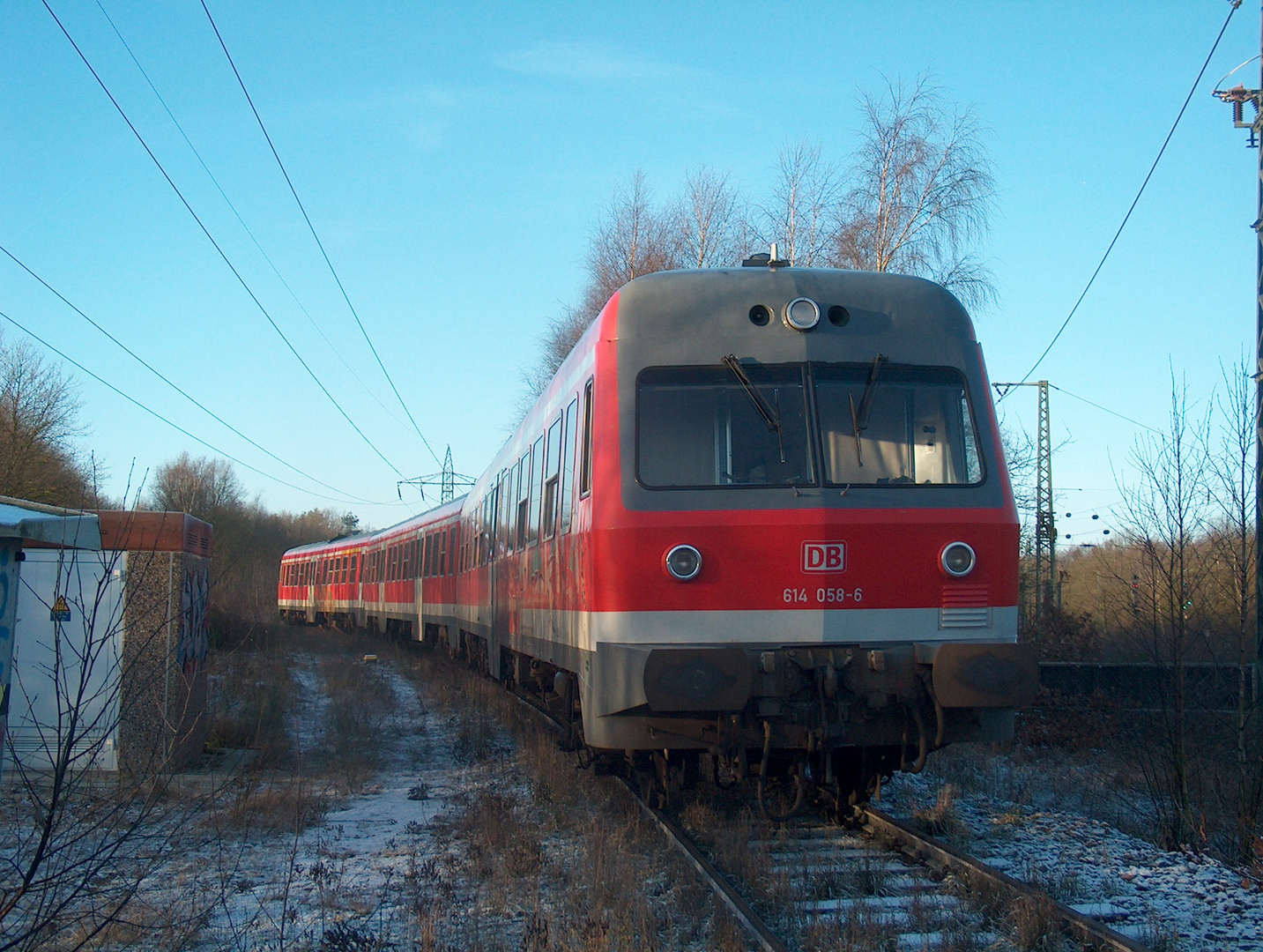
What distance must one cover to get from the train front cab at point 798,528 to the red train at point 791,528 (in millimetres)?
11

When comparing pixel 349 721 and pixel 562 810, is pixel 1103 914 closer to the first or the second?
pixel 562 810

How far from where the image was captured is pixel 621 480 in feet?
19.4

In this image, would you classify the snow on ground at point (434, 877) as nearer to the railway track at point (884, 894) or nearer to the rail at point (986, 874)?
the railway track at point (884, 894)

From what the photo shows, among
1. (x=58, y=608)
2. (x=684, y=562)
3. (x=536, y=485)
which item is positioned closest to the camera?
(x=58, y=608)

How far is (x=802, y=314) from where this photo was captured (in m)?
6.16

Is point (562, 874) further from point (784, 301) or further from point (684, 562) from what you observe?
point (784, 301)

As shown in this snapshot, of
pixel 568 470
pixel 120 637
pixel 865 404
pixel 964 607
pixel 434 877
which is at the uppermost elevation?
pixel 865 404

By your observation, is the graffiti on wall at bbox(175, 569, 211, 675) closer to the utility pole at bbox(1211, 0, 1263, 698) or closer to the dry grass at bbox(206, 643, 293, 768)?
the dry grass at bbox(206, 643, 293, 768)

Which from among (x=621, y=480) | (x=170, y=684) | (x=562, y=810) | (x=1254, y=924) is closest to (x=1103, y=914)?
(x=1254, y=924)

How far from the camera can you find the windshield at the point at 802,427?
19.5ft

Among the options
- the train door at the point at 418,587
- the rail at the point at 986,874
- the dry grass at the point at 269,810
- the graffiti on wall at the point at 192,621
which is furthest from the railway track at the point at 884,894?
the train door at the point at 418,587

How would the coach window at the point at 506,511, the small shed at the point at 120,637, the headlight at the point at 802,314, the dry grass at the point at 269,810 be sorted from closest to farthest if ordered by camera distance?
the headlight at the point at 802,314, the dry grass at the point at 269,810, the small shed at the point at 120,637, the coach window at the point at 506,511

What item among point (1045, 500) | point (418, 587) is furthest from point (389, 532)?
point (1045, 500)

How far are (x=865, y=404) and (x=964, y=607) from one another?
1.20 meters
